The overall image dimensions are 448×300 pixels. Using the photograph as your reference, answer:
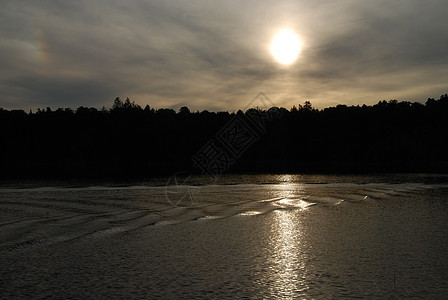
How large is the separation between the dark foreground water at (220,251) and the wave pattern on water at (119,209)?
0.08 metres

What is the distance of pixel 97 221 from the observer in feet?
50.9

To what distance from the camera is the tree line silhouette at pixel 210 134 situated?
4776 inches

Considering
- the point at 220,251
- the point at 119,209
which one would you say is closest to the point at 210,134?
the point at 119,209

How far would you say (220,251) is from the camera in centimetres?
1140

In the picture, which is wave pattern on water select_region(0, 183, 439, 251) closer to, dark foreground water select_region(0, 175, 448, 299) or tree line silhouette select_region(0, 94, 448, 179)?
dark foreground water select_region(0, 175, 448, 299)

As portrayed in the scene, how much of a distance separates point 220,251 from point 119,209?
8649mm

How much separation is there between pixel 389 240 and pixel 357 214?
555 cm

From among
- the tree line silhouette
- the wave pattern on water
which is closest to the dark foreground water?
the wave pattern on water

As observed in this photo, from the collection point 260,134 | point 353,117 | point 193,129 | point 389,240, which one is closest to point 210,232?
point 389,240

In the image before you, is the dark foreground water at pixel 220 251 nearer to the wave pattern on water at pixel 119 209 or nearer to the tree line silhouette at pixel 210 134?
the wave pattern on water at pixel 119 209

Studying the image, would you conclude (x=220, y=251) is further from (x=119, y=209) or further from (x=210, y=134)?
(x=210, y=134)

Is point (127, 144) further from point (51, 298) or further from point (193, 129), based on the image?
point (51, 298)

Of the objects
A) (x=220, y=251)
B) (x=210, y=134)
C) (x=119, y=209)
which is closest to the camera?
(x=220, y=251)

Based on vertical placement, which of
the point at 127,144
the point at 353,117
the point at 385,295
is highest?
the point at 353,117
